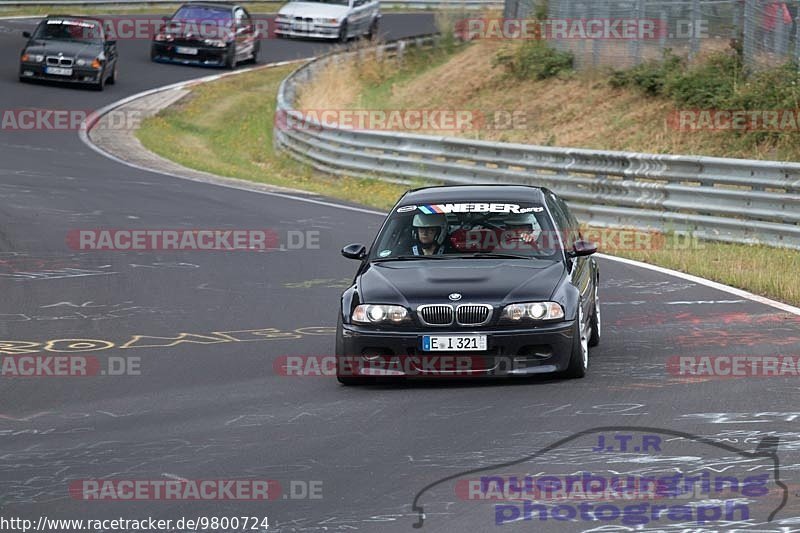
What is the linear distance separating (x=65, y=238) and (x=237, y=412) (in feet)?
31.6

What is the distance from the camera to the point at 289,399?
9414mm

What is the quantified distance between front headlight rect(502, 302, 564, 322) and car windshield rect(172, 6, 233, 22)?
104 ft

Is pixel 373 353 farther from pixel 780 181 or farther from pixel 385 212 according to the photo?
pixel 385 212

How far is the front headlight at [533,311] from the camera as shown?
955 cm

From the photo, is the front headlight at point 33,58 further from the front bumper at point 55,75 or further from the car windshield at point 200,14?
the car windshield at point 200,14

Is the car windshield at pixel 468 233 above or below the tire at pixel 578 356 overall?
above

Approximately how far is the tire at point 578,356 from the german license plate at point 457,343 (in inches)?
24.5

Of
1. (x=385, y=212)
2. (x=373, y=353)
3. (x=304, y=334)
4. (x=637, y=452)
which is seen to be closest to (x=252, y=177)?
(x=385, y=212)

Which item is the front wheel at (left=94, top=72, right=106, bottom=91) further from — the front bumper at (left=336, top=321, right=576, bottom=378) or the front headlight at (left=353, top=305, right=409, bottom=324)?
the front bumper at (left=336, top=321, right=576, bottom=378)

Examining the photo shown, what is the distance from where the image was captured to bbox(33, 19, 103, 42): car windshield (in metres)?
35.1

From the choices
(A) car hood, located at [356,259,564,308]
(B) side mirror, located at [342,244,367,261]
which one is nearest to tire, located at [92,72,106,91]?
(B) side mirror, located at [342,244,367,261]

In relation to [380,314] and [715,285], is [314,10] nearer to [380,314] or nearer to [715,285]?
[715,285]

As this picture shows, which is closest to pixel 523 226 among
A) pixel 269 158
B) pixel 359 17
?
pixel 269 158

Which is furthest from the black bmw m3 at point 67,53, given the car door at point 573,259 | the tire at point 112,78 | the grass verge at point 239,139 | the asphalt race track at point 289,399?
the car door at point 573,259
